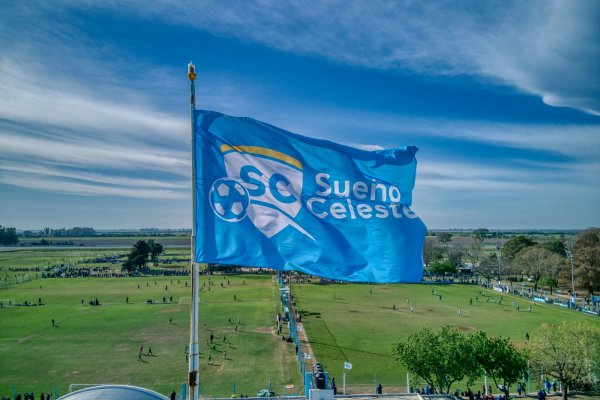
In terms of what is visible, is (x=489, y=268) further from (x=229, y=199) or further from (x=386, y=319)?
(x=229, y=199)

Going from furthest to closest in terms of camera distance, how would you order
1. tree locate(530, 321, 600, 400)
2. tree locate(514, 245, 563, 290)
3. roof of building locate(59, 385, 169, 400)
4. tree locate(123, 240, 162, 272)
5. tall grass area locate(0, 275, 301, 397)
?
tree locate(123, 240, 162, 272), tree locate(514, 245, 563, 290), tall grass area locate(0, 275, 301, 397), tree locate(530, 321, 600, 400), roof of building locate(59, 385, 169, 400)

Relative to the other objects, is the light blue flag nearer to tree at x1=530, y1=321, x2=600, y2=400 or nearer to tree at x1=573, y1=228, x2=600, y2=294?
tree at x1=530, y1=321, x2=600, y2=400

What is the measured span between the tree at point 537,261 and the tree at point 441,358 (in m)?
58.3

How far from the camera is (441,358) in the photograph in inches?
974

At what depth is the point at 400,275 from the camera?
10.5 m

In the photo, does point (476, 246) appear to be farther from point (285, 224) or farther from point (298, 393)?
point (285, 224)

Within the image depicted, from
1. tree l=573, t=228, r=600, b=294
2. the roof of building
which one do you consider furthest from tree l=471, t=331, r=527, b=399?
tree l=573, t=228, r=600, b=294

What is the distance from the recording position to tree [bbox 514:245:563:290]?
7612 centimetres

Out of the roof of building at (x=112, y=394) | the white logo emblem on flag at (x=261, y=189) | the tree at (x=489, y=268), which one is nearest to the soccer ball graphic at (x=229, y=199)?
the white logo emblem on flag at (x=261, y=189)

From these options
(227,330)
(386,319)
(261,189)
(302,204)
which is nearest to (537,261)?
(386,319)

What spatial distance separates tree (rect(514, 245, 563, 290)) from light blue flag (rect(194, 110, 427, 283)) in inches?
2963

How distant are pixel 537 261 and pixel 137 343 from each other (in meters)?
70.2

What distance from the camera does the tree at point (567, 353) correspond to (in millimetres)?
25156

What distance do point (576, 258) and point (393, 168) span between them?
7271 cm
